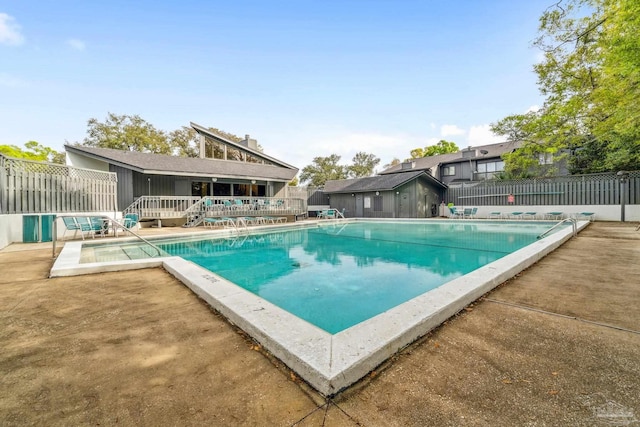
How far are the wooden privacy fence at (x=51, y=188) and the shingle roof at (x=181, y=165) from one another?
3.41m

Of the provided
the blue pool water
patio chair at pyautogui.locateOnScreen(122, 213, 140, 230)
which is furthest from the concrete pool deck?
patio chair at pyautogui.locateOnScreen(122, 213, 140, 230)

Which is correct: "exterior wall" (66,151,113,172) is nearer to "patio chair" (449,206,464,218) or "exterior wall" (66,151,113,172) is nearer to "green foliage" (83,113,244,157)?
"green foliage" (83,113,244,157)

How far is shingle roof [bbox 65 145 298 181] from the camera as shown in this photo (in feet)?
46.1

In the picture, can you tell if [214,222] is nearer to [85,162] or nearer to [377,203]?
[85,162]

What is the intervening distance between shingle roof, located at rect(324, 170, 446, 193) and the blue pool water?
1184cm

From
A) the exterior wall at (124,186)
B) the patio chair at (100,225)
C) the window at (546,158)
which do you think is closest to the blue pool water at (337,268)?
the patio chair at (100,225)

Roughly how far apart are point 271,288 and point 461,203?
2179 cm

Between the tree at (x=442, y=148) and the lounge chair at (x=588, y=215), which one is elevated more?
the tree at (x=442, y=148)

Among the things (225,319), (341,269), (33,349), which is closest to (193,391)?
(225,319)

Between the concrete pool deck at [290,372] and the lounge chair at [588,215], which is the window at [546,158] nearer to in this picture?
the lounge chair at [588,215]

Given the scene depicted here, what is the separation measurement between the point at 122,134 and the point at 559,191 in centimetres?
3941

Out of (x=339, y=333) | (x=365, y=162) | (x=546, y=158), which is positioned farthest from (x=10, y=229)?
(x=365, y=162)

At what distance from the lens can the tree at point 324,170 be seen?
40.8m

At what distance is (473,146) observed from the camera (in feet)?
97.6
